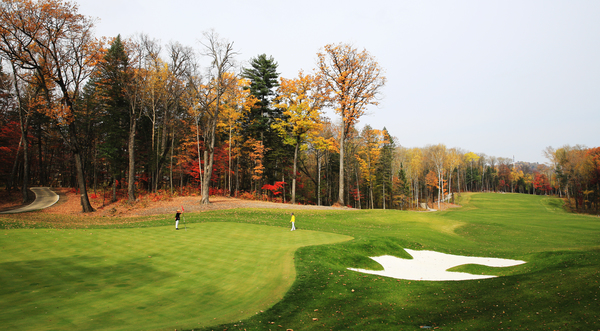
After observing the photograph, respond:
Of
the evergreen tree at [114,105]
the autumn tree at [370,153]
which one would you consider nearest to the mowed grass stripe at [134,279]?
the evergreen tree at [114,105]

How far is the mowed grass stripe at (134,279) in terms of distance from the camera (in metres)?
6.57

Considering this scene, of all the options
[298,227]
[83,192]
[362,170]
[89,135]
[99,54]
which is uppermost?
[99,54]

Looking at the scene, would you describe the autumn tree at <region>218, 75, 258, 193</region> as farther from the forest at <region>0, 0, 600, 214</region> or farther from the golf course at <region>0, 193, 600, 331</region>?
the golf course at <region>0, 193, 600, 331</region>

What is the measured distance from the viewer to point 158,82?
115 feet

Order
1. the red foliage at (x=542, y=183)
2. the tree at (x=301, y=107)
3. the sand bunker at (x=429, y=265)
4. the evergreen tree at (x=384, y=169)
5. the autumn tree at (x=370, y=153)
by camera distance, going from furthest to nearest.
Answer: the red foliage at (x=542, y=183) < the evergreen tree at (x=384, y=169) < the autumn tree at (x=370, y=153) < the tree at (x=301, y=107) < the sand bunker at (x=429, y=265)

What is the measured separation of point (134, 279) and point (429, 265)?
13727 millimetres

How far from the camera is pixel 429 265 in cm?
1448

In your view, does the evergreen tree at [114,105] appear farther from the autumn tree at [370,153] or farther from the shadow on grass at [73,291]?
the autumn tree at [370,153]

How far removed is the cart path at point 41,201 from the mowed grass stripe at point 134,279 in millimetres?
20326

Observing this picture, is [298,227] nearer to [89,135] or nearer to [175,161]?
[175,161]

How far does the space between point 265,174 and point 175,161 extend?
13893mm

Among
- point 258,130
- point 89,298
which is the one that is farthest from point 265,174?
point 89,298

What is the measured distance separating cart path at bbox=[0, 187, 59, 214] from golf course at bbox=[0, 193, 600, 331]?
1615cm

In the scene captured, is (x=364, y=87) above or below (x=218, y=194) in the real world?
above
